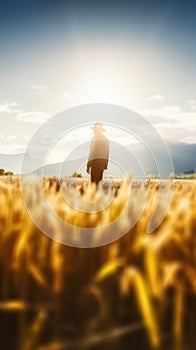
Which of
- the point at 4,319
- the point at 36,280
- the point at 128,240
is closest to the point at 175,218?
the point at 128,240

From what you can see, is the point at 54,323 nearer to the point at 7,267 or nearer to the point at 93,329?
the point at 93,329

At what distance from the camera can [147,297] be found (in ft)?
5.37

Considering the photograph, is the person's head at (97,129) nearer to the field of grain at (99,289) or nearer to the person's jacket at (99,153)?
the person's jacket at (99,153)

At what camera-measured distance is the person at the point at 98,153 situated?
916cm

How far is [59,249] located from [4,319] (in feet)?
1.31

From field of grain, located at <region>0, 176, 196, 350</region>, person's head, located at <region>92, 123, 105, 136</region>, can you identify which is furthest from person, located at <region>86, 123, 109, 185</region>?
field of grain, located at <region>0, 176, 196, 350</region>

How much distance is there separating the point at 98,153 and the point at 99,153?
0.02 metres

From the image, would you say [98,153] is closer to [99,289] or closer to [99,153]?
[99,153]

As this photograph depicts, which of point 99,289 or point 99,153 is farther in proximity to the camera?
point 99,153

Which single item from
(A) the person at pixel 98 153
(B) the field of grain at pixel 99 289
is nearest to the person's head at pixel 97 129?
(A) the person at pixel 98 153

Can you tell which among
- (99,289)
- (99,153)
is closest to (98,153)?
(99,153)

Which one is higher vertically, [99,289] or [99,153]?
[99,153]

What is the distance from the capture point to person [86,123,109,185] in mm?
9164

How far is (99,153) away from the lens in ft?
30.5
